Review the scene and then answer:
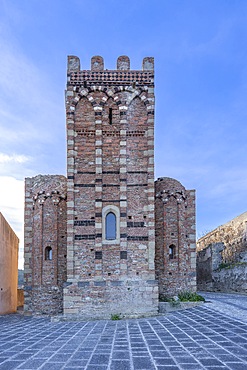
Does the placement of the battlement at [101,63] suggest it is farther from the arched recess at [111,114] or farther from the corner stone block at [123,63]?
the arched recess at [111,114]

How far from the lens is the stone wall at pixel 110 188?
13.2 meters

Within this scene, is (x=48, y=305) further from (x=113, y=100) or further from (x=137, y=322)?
(x=113, y=100)

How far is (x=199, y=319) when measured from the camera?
11.0 meters

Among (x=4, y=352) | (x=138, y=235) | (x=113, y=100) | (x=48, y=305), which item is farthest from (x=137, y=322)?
(x=113, y=100)

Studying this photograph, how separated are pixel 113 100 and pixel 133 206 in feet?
15.5

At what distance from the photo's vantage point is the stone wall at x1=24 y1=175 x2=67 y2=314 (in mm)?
14281

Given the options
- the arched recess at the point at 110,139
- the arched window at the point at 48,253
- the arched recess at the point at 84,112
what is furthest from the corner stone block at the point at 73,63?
the arched window at the point at 48,253

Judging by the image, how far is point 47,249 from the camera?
48.4ft

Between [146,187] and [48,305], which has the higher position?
[146,187]

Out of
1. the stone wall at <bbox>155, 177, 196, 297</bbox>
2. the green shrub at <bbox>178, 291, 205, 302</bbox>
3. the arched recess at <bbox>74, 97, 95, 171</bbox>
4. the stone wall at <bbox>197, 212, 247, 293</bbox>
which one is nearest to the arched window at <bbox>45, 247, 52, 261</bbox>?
the arched recess at <bbox>74, 97, 95, 171</bbox>

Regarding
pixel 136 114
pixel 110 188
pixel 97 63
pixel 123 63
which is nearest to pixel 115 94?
pixel 136 114

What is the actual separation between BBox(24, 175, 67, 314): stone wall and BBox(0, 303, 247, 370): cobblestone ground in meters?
2.17

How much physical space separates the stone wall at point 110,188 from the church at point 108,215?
40 millimetres

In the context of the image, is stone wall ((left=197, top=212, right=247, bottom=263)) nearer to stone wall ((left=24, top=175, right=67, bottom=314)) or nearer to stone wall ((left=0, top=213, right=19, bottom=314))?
stone wall ((left=24, top=175, right=67, bottom=314))
